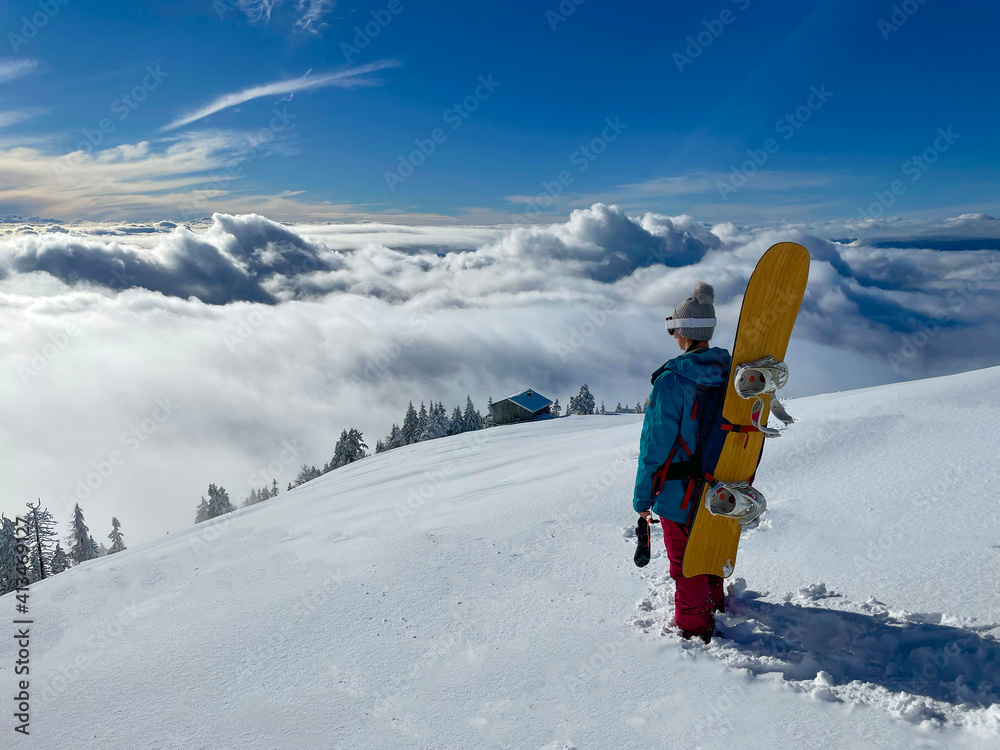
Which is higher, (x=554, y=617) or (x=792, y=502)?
(x=792, y=502)

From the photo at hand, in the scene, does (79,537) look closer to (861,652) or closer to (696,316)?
(696,316)

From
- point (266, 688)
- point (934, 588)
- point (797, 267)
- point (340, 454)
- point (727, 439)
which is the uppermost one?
point (797, 267)

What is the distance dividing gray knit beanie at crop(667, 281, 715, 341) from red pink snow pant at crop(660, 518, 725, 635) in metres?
1.47

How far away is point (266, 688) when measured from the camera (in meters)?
3.23

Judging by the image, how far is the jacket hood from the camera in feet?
11.3

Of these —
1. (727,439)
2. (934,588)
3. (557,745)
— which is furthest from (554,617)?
Answer: (934,588)

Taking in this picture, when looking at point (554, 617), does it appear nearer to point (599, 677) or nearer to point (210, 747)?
point (599, 677)

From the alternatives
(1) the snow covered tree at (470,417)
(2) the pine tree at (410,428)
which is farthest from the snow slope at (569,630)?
(1) the snow covered tree at (470,417)

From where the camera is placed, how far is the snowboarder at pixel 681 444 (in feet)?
11.3

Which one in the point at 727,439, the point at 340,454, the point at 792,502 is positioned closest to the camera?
the point at 727,439

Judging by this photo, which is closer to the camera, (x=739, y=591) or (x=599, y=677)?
(x=599, y=677)

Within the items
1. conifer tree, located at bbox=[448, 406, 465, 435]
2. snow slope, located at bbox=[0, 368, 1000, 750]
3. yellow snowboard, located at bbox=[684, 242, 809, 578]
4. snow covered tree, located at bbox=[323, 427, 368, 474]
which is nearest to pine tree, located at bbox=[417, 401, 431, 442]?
conifer tree, located at bbox=[448, 406, 465, 435]

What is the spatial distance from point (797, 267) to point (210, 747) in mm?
5029

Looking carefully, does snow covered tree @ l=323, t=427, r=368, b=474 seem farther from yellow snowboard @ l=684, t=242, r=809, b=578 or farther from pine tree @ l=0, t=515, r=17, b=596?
yellow snowboard @ l=684, t=242, r=809, b=578
